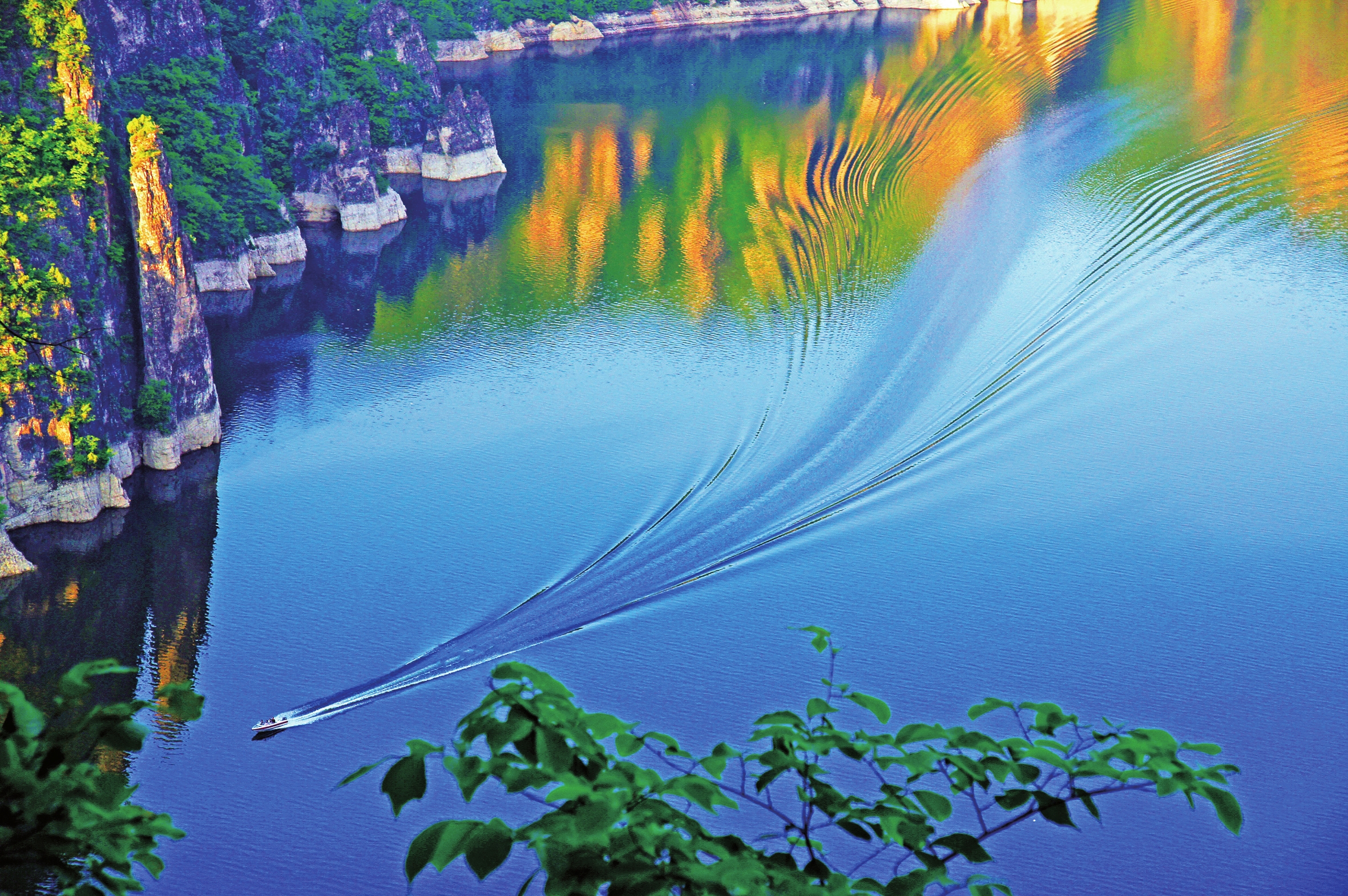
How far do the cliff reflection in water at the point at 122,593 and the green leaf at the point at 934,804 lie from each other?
66.3 ft

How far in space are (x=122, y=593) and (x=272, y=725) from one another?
7.03 meters

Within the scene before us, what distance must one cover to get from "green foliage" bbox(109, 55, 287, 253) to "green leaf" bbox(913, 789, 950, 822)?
1654 inches

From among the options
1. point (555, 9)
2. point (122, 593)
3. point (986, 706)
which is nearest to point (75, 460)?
point (122, 593)

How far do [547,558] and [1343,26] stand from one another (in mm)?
66634

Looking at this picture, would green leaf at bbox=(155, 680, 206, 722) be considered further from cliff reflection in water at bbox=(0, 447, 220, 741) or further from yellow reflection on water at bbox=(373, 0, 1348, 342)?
yellow reflection on water at bbox=(373, 0, 1348, 342)

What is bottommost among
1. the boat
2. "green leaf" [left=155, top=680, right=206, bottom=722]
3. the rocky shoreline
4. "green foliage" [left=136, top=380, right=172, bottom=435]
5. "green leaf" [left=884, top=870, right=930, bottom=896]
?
the boat

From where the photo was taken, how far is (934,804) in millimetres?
5594

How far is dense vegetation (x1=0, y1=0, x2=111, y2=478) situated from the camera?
2933 centimetres

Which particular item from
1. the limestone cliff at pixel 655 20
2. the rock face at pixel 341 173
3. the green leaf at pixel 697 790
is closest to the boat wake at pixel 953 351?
the green leaf at pixel 697 790

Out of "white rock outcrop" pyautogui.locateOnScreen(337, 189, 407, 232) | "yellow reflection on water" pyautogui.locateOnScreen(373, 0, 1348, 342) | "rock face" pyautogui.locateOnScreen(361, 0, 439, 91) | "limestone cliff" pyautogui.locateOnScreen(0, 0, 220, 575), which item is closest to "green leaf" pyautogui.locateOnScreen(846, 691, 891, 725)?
"limestone cliff" pyautogui.locateOnScreen(0, 0, 220, 575)

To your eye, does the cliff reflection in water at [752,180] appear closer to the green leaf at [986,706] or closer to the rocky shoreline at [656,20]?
the rocky shoreline at [656,20]

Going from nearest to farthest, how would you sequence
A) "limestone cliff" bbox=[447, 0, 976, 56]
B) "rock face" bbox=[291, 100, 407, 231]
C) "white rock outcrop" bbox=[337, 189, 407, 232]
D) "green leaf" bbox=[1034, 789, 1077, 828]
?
1. "green leaf" bbox=[1034, 789, 1077, 828]
2. "rock face" bbox=[291, 100, 407, 231]
3. "white rock outcrop" bbox=[337, 189, 407, 232]
4. "limestone cliff" bbox=[447, 0, 976, 56]

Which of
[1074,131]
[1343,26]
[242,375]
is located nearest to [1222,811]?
[242,375]

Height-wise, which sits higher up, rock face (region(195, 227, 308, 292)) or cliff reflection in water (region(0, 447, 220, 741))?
rock face (region(195, 227, 308, 292))
